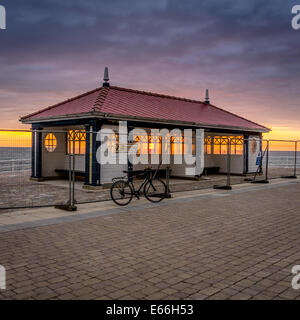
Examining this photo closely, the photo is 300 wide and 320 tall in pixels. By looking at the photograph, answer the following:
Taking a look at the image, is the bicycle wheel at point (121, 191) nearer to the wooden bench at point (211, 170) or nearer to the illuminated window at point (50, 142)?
the illuminated window at point (50, 142)

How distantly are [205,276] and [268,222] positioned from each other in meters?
3.92

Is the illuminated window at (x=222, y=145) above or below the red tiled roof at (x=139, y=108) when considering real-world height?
below

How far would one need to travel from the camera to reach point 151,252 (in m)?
5.58

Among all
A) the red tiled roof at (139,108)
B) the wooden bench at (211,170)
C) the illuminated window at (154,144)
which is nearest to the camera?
the red tiled roof at (139,108)

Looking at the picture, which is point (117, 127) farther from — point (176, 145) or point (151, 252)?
point (151, 252)

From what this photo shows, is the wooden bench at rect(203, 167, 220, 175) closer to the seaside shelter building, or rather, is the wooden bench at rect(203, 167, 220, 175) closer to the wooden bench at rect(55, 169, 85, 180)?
the seaside shelter building

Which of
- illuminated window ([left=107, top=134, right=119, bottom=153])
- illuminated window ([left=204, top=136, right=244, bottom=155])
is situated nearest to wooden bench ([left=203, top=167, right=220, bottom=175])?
illuminated window ([left=204, top=136, right=244, bottom=155])

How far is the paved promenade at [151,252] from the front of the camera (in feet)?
13.4

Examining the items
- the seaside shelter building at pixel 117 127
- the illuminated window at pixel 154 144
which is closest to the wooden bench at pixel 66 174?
the seaside shelter building at pixel 117 127

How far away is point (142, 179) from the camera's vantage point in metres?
10.7

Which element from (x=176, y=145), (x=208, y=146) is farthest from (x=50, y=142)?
(x=208, y=146)

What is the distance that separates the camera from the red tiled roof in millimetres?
15250
